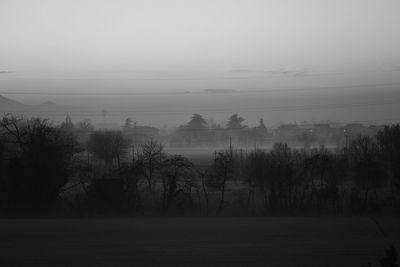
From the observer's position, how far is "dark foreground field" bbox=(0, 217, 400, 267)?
16.6 m

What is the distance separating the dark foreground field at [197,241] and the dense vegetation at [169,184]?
6137 mm

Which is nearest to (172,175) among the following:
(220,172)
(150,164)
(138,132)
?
(150,164)

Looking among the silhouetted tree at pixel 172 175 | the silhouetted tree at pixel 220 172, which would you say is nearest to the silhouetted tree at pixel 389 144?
the silhouetted tree at pixel 220 172

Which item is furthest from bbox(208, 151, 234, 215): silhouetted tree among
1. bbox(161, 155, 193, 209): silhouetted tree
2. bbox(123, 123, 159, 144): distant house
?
bbox(123, 123, 159, 144): distant house

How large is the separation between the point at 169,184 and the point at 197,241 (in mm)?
15891

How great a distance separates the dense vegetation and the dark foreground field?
6.14 m

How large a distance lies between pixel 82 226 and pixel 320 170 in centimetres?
2233

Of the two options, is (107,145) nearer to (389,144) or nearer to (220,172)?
(220,172)

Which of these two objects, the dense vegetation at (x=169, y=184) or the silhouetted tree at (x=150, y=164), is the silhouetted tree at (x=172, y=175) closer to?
the dense vegetation at (x=169, y=184)

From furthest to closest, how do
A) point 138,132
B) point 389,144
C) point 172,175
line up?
point 138,132 < point 389,144 < point 172,175

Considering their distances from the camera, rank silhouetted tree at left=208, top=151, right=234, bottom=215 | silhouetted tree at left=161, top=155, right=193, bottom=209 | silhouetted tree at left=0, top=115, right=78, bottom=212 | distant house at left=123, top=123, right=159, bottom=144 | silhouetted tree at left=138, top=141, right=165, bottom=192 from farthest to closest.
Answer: distant house at left=123, top=123, right=159, bottom=144 → silhouetted tree at left=208, top=151, right=234, bottom=215 → silhouetted tree at left=138, top=141, right=165, bottom=192 → silhouetted tree at left=161, top=155, right=193, bottom=209 → silhouetted tree at left=0, top=115, right=78, bottom=212

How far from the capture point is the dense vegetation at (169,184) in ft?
102

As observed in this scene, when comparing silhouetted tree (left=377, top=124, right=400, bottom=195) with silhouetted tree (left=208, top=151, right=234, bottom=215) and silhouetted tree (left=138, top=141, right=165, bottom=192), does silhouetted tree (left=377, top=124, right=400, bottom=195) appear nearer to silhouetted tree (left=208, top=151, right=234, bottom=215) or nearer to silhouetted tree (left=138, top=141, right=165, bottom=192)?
silhouetted tree (left=208, top=151, right=234, bottom=215)

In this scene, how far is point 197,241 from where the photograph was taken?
63.0ft
